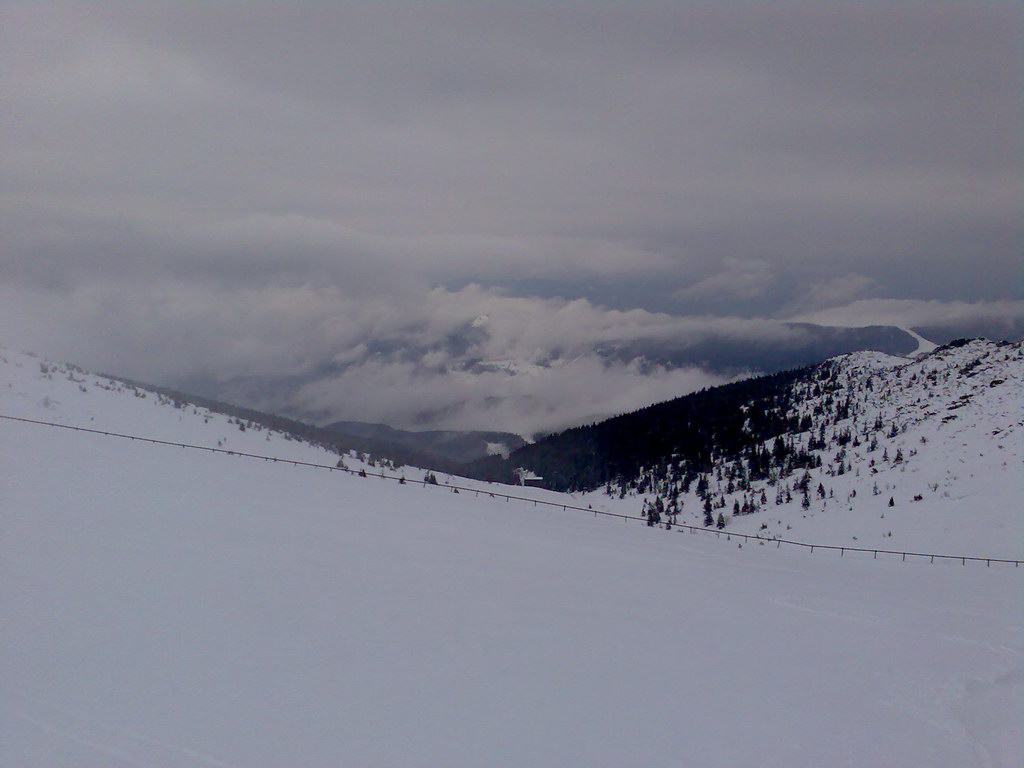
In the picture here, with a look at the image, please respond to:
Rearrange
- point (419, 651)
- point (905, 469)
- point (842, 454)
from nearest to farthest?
point (419, 651) → point (905, 469) → point (842, 454)

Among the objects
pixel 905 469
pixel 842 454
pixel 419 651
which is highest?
pixel 842 454

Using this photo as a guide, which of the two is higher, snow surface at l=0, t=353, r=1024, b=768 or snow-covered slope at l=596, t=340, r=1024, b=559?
snow-covered slope at l=596, t=340, r=1024, b=559

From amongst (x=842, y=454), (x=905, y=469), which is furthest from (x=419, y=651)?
(x=842, y=454)

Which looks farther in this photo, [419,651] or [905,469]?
[905,469]

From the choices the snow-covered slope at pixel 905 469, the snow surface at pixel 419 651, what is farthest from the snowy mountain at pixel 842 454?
the snow surface at pixel 419 651

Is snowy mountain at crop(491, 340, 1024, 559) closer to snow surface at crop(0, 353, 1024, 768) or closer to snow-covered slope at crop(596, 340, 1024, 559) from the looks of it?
snow-covered slope at crop(596, 340, 1024, 559)

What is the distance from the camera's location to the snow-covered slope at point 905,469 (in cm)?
5716

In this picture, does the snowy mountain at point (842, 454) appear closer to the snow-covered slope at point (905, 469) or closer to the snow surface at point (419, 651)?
the snow-covered slope at point (905, 469)

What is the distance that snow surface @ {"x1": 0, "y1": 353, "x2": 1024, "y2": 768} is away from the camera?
5.96 meters

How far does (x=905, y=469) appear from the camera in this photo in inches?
3246

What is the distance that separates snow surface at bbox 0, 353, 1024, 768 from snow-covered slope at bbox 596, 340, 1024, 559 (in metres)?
45.6

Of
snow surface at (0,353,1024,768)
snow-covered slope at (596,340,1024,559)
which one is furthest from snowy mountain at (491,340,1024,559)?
snow surface at (0,353,1024,768)

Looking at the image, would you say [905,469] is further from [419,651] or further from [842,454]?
[419,651]

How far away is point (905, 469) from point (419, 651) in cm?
Answer: 9222
